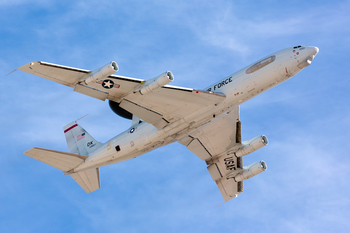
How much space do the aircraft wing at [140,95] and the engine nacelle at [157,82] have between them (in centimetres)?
78

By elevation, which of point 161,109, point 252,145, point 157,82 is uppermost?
point 161,109

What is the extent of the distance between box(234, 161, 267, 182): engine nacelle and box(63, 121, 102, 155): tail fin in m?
18.7

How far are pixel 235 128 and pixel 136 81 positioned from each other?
1747 centimetres

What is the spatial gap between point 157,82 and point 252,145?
60.0 feet

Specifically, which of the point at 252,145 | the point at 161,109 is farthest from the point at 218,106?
the point at 252,145

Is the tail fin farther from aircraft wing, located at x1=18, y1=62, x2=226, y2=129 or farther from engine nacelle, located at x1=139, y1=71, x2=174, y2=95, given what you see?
engine nacelle, located at x1=139, y1=71, x2=174, y2=95

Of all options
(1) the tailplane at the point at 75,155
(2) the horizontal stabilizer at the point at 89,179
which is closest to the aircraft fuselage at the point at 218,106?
(1) the tailplane at the point at 75,155

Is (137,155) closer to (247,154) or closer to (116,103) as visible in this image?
(116,103)

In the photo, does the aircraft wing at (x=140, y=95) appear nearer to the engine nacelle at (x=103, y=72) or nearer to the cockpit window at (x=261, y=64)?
the engine nacelle at (x=103, y=72)

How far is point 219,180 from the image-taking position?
55031mm

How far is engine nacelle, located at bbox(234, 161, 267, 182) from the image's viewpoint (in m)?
52.8

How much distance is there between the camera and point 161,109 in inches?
1695

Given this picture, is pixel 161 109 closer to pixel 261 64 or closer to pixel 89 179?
pixel 261 64

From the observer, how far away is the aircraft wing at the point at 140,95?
36.9 metres
